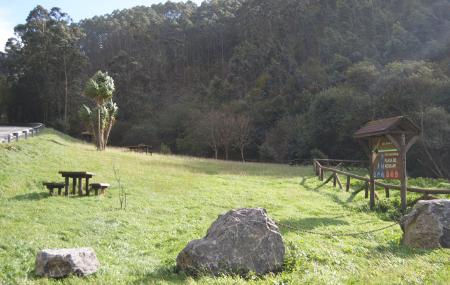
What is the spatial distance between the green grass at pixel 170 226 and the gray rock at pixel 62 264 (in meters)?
0.16

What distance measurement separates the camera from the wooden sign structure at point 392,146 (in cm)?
1437

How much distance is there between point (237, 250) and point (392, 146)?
31.4 ft

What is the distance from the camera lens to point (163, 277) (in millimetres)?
7082

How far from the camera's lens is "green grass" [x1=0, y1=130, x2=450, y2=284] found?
23.3 ft

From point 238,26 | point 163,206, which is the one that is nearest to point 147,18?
point 238,26

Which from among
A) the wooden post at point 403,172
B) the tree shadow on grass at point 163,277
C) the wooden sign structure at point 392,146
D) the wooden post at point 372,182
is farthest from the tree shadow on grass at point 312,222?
the tree shadow on grass at point 163,277

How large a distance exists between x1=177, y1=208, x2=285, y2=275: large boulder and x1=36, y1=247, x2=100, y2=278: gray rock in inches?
61.9

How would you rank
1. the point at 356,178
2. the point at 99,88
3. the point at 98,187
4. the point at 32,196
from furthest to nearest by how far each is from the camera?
the point at 99,88 → the point at 356,178 → the point at 98,187 → the point at 32,196

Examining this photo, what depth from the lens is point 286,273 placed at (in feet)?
23.6

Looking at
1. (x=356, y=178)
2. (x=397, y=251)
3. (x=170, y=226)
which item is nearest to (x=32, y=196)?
(x=170, y=226)

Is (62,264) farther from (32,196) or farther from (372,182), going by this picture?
(372,182)

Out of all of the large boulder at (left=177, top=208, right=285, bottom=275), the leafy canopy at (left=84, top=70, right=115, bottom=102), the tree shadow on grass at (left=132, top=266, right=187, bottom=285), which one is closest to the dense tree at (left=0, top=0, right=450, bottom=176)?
the leafy canopy at (left=84, top=70, right=115, bottom=102)

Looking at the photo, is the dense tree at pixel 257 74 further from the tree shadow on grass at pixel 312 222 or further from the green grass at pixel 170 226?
the tree shadow on grass at pixel 312 222

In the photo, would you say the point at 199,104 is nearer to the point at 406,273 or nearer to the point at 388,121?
the point at 388,121
